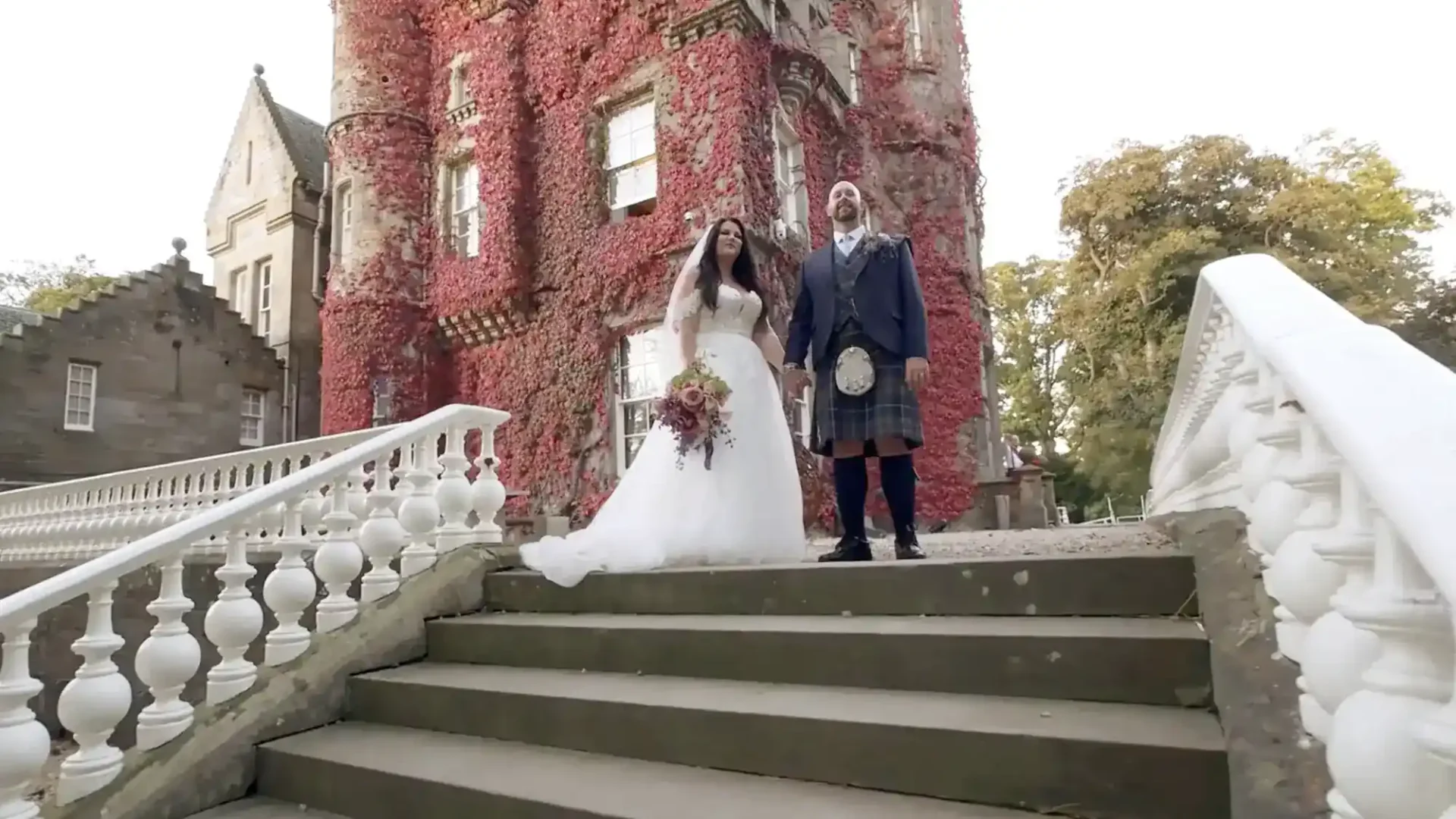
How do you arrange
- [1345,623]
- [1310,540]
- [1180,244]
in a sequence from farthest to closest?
1. [1180,244]
2. [1310,540]
3. [1345,623]

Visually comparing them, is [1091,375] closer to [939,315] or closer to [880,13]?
[939,315]

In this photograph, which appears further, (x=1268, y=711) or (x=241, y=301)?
(x=241, y=301)

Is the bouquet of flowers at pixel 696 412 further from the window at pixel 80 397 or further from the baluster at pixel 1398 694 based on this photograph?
the window at pixel 80 397

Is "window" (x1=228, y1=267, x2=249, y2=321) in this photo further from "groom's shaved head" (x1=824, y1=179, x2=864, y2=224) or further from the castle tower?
"groom's shaved head" (x1=824, y1=179, x2=864, y2=224)

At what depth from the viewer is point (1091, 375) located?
2000 centimetres

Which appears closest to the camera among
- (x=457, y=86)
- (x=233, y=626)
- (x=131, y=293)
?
(x=233, y=626)

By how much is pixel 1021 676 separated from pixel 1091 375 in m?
19.8

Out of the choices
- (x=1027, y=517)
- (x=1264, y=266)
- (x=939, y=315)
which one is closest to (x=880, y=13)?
(x=939, y=315)

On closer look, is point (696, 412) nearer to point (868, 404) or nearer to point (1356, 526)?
point (868, 404)

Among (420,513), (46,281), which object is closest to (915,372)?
(420,513)

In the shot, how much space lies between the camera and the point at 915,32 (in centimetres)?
1463

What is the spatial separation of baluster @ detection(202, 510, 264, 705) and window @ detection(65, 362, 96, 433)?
606 inches

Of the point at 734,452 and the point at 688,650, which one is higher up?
the point at 734,452

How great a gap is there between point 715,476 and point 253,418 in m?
16.6
